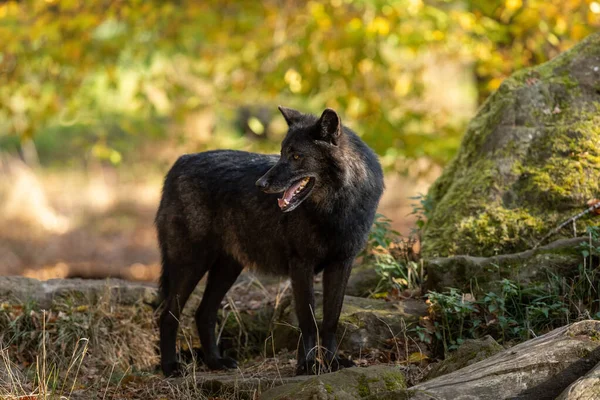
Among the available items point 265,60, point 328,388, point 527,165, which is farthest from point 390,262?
point 265,60

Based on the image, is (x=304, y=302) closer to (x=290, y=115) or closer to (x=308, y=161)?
(x=308, y=161)

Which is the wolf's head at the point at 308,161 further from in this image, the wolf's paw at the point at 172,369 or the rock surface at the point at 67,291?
the rock surface at the point at 67,291

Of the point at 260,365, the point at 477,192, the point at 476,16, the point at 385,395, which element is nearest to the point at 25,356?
the point at 260,365

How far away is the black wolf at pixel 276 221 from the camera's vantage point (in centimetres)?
536

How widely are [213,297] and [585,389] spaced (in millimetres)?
3921

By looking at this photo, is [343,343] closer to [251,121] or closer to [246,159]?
[246,159]

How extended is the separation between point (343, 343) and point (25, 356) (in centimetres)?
285

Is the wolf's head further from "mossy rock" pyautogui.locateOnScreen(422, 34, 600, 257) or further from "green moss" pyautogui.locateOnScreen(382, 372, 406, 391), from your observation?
"mossy rock" pyautogui.locateOnScreen(422, 34, 600, 257)

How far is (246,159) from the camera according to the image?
6383mm

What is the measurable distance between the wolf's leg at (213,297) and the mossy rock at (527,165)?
1.92 metres

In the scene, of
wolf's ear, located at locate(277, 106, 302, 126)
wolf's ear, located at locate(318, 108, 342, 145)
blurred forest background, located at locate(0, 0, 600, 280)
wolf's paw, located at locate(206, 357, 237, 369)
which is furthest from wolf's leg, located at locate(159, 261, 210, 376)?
blurred forest background, located at locate(0, 0, 600, 280)

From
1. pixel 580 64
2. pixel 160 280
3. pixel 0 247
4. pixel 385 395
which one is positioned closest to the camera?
pixel 385 395

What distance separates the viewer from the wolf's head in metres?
5.27

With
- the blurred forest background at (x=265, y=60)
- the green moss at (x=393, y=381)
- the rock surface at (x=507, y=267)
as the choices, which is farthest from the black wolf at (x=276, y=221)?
the blurred forest background at (x=265, y=60)
